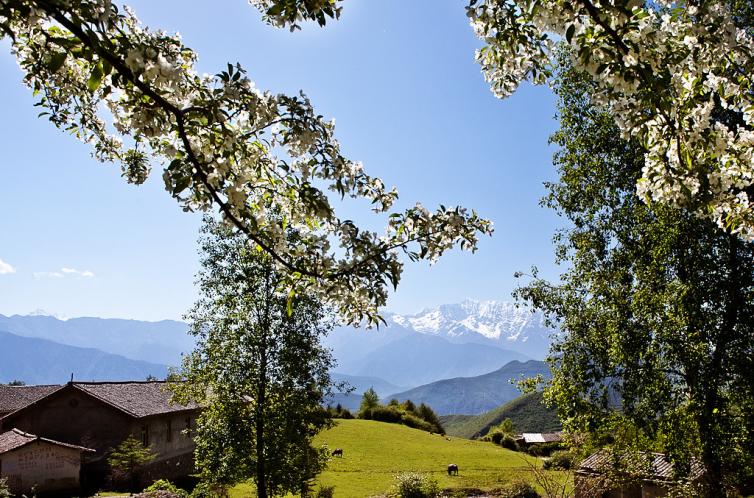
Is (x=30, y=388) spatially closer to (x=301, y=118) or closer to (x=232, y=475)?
(x=232, y=475)

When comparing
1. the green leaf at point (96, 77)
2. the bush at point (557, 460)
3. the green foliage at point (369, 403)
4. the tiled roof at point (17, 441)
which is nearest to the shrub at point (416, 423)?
the green foliage at point (369, 403)

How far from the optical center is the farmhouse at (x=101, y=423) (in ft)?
109

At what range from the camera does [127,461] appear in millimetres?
29953

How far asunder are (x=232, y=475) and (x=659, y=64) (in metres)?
22.1

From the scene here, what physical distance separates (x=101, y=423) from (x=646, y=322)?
3354 centimetres

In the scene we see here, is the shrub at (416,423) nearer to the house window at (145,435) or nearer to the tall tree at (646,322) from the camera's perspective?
the house window at (145,435)

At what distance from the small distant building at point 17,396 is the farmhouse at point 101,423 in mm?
10180

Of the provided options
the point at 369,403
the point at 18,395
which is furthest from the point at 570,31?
the point at 369,403

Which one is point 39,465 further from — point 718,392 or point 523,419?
point 523,419

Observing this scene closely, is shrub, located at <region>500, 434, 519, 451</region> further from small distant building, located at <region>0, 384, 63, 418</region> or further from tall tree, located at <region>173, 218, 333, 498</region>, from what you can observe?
small distant building, located at <region>0, 384, 63, 418</region>

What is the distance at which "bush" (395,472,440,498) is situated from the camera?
30.5 meters

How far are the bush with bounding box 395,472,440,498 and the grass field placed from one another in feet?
8.81

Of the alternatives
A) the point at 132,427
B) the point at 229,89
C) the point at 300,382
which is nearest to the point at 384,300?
the point at 229,89

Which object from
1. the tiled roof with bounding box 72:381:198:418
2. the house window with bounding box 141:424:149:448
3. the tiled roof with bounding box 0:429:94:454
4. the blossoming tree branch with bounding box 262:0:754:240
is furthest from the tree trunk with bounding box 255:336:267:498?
the blossoming tree branch with bounding box 262:0:754:240
